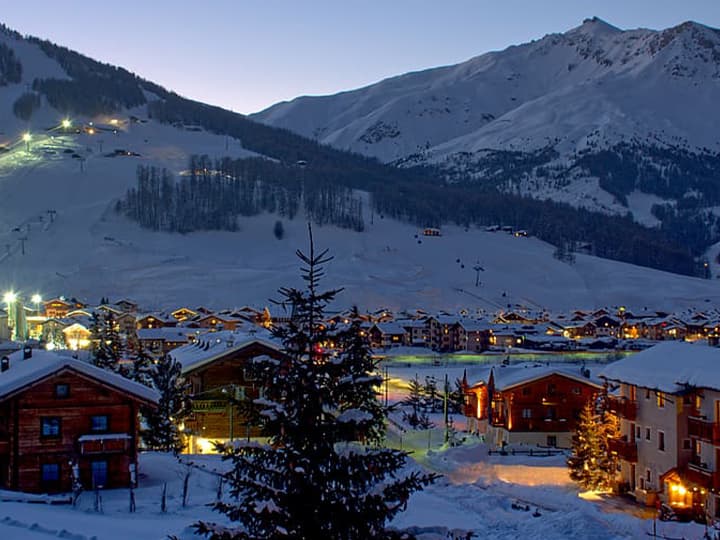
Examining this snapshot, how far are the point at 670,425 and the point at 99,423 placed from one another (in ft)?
54.8

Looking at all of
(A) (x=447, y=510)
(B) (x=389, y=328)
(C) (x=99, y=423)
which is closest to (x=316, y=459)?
(C) (x=99, y=423)

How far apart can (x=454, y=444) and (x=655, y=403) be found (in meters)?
11.0

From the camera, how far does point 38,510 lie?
17.1 m

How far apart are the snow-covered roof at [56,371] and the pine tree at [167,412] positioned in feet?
17.1

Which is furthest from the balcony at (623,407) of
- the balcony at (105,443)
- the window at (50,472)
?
the window at (50,472)

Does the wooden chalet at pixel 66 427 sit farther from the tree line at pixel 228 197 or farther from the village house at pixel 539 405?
the tree line at pixel 228 197

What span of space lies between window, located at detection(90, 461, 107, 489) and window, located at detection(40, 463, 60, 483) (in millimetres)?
850

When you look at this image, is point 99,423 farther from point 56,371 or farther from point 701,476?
point 701,476

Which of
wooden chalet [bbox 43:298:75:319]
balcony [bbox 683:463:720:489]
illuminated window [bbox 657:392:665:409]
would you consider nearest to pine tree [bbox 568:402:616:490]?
illuminated window [bbox 657:392:665:409]

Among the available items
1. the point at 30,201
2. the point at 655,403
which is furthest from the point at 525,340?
the point at 30,201

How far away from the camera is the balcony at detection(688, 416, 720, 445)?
79.5 ft

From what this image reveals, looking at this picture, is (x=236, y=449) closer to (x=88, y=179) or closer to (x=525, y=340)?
(x=525, y=340)

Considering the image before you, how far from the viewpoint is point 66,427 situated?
892 inches

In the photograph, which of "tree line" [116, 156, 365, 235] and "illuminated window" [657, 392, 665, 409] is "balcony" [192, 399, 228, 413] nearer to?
"illuminated window" [657, 392, 665, 409]
